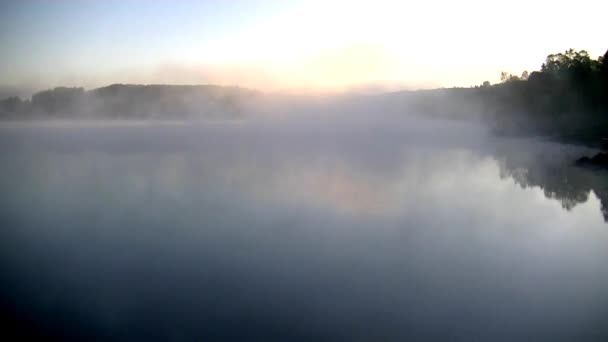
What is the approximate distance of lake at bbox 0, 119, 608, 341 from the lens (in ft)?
14.6

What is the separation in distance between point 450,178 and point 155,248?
1028 cm

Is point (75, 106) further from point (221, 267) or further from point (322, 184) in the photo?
point (221, 267)

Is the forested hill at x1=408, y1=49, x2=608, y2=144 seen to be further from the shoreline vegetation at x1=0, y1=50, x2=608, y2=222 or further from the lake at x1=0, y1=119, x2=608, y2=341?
Result: the lake at x1=0, y1=119, x2=608, y2=341

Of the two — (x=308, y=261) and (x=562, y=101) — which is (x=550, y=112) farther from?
(x=308, y=261)

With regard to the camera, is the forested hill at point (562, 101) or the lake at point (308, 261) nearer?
the lake at point (308, 261)

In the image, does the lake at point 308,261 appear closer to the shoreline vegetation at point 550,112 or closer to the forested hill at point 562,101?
the shoreline vegetation at point 550,112

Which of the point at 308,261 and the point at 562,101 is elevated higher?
the point at 562,101

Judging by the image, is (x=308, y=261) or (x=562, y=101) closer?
(x=308, y=261)

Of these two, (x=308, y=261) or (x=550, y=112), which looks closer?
(x=308, y=261)

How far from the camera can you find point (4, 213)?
949 cm

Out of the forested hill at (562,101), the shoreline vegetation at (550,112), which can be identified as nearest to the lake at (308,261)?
the shoreline vegetation at (550,112)

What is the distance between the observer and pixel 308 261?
620 centimetres

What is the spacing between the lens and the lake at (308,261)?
4.46 metres

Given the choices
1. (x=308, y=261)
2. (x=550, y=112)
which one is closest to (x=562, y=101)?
(x=550, y=112)
